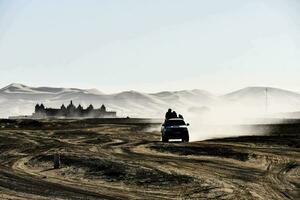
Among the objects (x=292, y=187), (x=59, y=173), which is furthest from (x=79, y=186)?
(x=292, y=187)

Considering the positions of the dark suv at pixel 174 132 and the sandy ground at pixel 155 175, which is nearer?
the sandy ground at pixel 155 175

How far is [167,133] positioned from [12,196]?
26.4 metres

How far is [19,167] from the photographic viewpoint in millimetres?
26375

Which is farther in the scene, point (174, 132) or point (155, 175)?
point (174, 132)

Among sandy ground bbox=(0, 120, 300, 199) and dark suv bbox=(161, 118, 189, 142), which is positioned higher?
dark suv bbox=(161, 118, 189, 142)

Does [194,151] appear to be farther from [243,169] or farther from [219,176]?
[219,176]

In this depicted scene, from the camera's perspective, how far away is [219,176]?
21125mm

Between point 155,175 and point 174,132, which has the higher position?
point 174,132

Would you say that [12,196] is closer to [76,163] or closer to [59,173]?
[59,173]

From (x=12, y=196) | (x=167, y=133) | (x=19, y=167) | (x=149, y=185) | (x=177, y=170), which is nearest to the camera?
(x=12, y=196)

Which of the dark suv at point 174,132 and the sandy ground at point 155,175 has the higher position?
the dark suv at point 174,132

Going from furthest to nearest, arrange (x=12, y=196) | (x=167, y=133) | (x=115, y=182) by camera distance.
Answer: (x=167, y=133), (x=115, y=182), (x=12, y=196)

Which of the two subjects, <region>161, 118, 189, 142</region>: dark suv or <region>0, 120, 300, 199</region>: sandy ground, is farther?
<region>161, 118, 189, 142</region>: dark suv

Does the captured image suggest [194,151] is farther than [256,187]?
Yes
